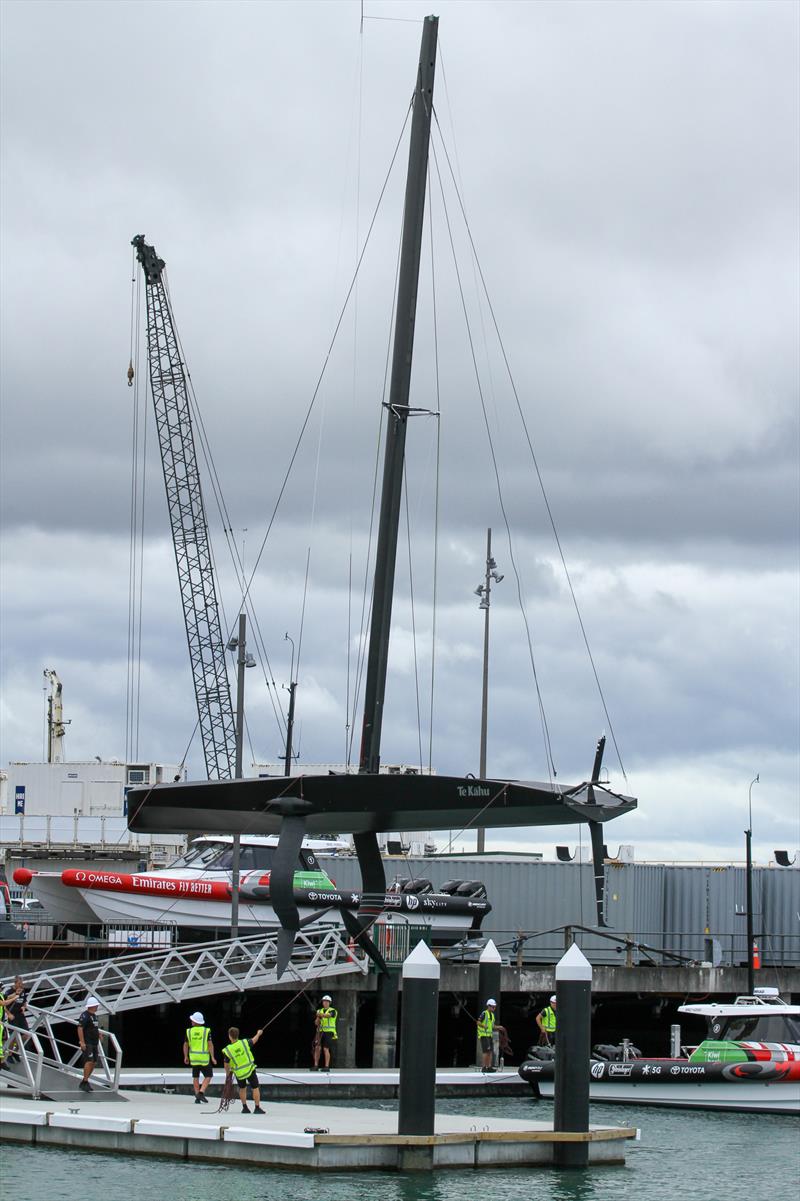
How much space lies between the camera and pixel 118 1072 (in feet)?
96.8

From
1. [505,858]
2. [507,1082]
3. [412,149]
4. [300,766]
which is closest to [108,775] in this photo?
[300,766]

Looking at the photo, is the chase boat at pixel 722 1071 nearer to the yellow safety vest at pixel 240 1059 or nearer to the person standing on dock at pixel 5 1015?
the yellow safety vest at pixel 240 1059

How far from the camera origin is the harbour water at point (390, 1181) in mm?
22422

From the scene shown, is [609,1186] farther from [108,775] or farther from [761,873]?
[108,775]

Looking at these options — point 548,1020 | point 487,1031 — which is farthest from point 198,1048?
point 548,1020

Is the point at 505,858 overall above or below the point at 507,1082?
above

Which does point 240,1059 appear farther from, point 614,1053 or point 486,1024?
point 614,1053

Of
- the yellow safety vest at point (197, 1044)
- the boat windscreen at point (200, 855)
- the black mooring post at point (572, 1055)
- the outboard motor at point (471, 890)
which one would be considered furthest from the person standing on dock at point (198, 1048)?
the outboard motor at point (471, 890)

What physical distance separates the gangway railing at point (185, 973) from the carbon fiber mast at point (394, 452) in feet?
16.6

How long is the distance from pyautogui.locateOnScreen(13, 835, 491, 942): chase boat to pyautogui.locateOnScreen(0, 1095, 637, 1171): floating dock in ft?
47.0

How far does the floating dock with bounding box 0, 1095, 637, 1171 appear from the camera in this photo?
23.7m

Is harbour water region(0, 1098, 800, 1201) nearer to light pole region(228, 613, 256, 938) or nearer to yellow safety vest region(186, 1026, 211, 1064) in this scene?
yellow safety vest region(186, 1026, 211, 1064)

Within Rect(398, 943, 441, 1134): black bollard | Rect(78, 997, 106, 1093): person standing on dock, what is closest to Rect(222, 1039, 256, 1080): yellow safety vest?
Rect(78, 997, 106, 1093): person standing on dock

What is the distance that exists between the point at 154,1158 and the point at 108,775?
7490cm
